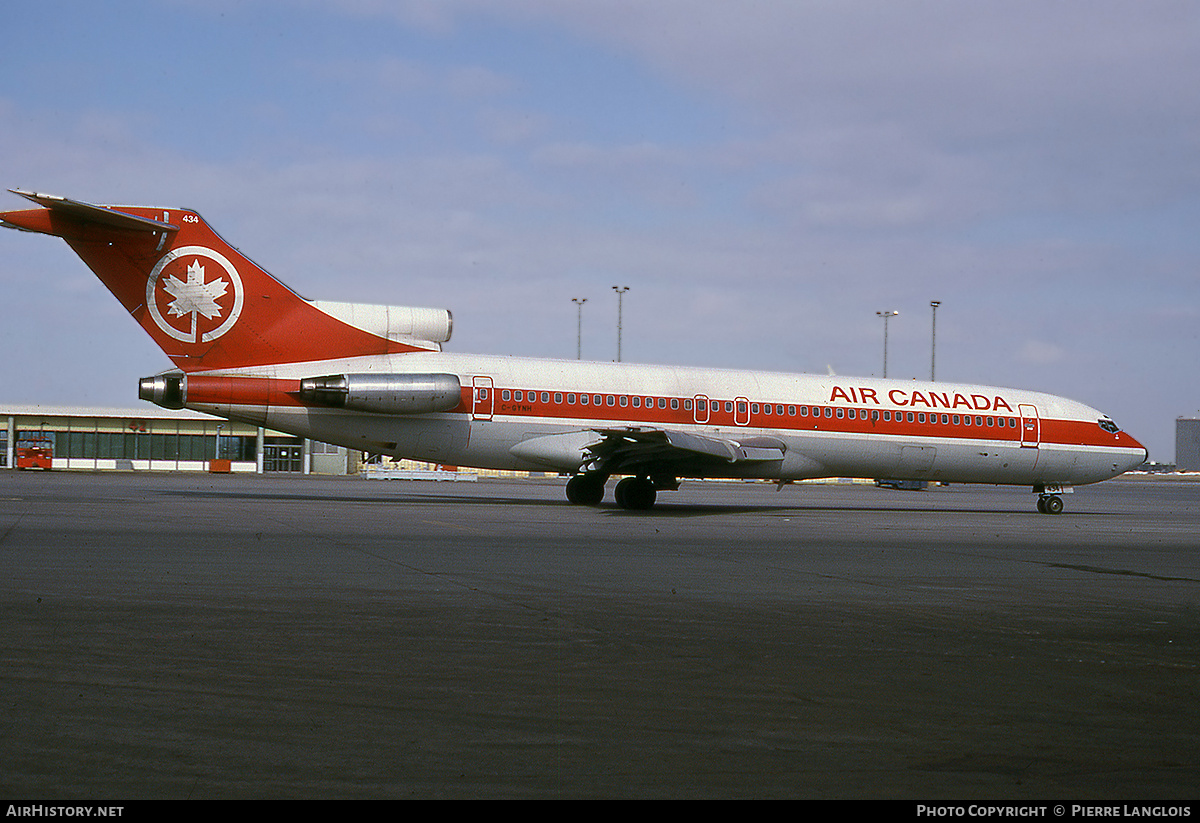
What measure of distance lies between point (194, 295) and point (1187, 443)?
466 ft

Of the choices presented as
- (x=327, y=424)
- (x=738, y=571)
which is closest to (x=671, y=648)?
(x=738, y=571)

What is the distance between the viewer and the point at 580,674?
19.6ft

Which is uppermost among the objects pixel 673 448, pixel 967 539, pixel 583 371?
pixel 583 371

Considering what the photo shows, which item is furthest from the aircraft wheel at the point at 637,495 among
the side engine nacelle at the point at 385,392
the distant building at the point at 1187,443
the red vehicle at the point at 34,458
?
the distant building at the point at 1187,443

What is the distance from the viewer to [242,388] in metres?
22.5

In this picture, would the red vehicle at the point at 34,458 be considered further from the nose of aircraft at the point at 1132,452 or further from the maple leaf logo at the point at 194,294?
the nose of aircraft at the point at 1132,452

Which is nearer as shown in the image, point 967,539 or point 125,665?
point 125,665

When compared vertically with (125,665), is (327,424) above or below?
above

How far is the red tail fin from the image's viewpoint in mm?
21734

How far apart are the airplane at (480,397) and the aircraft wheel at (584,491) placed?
4 cm

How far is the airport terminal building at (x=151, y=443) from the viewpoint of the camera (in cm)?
6338

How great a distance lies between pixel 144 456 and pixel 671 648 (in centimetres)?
6484
